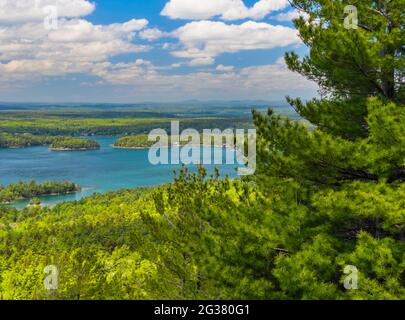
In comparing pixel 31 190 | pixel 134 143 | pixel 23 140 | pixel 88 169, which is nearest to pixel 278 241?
pixel 31 190

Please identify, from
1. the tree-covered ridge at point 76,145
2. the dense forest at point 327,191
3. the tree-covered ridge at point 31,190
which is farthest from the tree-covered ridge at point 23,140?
the dense forest at point 327,191

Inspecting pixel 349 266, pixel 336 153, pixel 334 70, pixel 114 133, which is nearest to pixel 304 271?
pixel 349 266

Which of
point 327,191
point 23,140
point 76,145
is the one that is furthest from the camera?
point 23,140

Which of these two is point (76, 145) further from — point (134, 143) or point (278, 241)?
point (278, 241)

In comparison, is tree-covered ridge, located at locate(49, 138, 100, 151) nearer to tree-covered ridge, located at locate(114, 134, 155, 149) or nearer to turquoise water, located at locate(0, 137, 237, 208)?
turquoise water, located at locate(0, 137, 237, 208)


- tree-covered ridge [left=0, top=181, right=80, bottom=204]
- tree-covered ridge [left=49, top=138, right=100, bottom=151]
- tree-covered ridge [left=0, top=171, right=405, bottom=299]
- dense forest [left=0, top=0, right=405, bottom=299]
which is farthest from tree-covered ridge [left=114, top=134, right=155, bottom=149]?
dense forest [left=0, top=0, right=405, bottom=299]

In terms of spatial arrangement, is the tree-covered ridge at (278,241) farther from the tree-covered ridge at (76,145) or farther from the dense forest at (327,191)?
the tree-covered ridge at (76,145)
